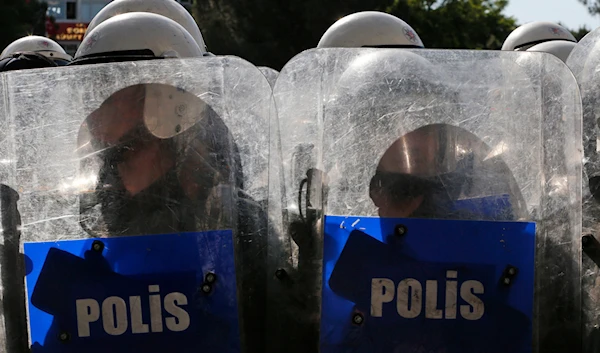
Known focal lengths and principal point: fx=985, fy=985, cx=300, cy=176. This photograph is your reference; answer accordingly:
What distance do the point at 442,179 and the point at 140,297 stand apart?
1.22 meters

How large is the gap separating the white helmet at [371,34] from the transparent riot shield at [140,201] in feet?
10.5

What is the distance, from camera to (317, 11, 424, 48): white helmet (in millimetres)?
7094

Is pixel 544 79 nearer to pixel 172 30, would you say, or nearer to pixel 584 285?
pixel 584 285

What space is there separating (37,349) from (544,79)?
2.22m

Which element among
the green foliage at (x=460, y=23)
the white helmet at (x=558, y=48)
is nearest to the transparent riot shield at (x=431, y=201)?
the white helmet at (x=558, y=48)

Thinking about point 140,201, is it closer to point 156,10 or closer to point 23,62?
point 23,62

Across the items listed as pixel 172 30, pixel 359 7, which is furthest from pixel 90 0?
pixel 172 30

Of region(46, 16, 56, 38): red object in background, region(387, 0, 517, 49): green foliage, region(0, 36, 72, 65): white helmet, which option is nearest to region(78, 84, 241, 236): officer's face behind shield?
region(0, 36, 72, 65): white helmet

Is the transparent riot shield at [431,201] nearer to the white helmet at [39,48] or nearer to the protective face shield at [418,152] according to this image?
the protective face shield at [418,152]

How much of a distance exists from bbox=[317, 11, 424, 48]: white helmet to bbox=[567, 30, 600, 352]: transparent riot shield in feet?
9.29

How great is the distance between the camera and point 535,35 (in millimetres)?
8719

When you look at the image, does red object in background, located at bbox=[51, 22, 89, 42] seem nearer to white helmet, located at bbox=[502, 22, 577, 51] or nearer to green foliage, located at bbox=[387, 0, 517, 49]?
green foliage, located at bbox=[387, 0, 517, 49]

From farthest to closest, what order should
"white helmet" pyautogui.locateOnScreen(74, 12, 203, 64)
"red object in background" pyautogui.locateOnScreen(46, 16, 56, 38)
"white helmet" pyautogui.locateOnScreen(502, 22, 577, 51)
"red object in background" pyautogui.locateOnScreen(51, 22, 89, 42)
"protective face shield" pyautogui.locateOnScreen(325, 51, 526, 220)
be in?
"red object in background" pyautogui.locateOnScreen(51, 22, 89, 42) → "red object in background" pyautogui.locateOnScreen(46, 16, 56, 38) → "white helmet" pyautogui.locateOnScreen(502, 22, 577, 51) → "white helmet" pyautogui.locateOnScreen(74, 12, 203, 64) → "protective face shield" pyautogui.locateOnScreen(325, 51, 526, 220)

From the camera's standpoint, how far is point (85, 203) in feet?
12.5
